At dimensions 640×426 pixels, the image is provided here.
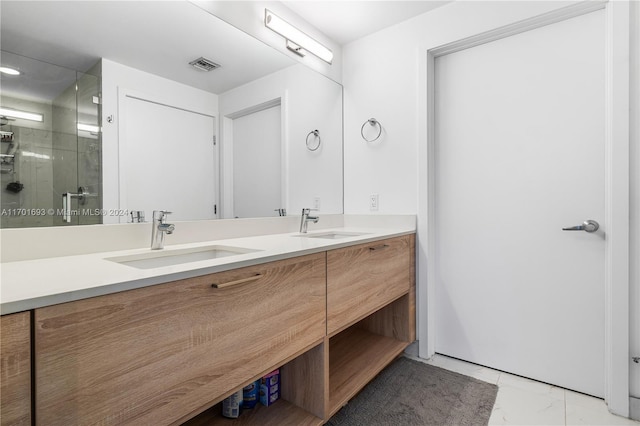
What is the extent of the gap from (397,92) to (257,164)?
1043 millimetres

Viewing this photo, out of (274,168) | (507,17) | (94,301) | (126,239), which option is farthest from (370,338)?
(507,17)

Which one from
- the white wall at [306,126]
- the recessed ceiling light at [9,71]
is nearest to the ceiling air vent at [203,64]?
the white wall at [306,126]

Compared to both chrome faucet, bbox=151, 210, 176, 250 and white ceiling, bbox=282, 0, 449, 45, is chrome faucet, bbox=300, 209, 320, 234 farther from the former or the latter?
white ceiling, bbox=282, 0, 449, 45

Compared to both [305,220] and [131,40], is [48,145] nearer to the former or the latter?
[131,40]

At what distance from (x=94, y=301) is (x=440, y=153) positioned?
1.94 metres

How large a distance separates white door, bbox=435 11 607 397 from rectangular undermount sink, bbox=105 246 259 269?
4.48 ft

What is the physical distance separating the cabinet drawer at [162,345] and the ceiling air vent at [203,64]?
3.46 ft

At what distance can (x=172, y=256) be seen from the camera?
1236 mm

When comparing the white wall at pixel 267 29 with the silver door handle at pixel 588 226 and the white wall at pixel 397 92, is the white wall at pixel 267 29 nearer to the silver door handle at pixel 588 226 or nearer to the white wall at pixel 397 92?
the white wall at pixel 397 92

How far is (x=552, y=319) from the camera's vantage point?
66.4 inches

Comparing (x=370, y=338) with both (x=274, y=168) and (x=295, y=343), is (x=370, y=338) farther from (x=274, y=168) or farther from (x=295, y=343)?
(x=274, y=168)

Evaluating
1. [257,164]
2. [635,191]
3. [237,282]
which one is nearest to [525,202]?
[635,191]

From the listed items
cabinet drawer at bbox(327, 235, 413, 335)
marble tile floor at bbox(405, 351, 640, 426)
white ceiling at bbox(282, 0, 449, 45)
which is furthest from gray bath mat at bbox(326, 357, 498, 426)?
white ceiling at bbox(282, 0, 449, 45)

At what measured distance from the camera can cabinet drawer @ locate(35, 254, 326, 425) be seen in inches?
24.7
